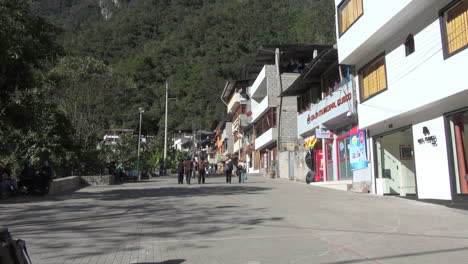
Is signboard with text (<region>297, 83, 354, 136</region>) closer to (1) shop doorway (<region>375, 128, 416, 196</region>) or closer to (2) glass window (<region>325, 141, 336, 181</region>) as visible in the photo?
(2) glass window (<region>325, 141, 336, 181</region>)

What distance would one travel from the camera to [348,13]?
18000 mm

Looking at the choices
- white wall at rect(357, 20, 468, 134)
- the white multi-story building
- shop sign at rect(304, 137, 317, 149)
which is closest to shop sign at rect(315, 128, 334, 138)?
shop sign at rect(304, 137, 317, 149)

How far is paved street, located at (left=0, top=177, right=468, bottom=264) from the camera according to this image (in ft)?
20.9

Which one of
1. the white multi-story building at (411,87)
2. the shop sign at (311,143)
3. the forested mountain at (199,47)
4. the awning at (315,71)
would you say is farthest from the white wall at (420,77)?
the forested mountain at (199,47)

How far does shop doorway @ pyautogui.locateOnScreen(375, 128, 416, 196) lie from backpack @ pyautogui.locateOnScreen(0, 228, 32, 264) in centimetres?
1555

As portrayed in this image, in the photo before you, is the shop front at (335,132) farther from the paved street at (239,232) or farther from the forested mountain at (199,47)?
the forested mountain at (199,47)

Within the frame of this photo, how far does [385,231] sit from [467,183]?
533cm

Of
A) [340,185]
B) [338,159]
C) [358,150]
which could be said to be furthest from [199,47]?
[358,150]

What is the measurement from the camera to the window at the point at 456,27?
454 inches

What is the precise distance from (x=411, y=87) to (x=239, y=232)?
8636 mm

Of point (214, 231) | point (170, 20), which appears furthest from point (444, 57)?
point (170, 20)

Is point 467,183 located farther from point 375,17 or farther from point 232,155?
point 232,155

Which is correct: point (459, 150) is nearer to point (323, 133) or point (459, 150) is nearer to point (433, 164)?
point (433, 164)

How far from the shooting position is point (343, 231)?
27.4ft
